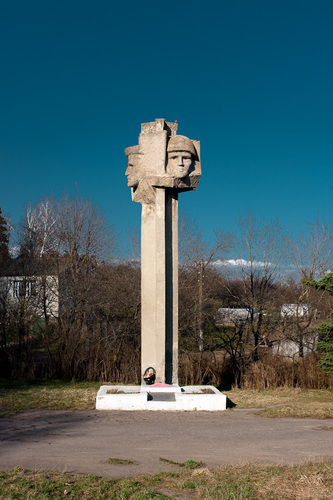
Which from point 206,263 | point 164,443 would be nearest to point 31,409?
point 164,443

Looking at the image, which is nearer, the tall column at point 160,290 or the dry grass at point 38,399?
the dry grass at point 38,399

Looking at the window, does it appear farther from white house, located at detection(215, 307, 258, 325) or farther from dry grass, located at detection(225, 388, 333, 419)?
dry grass, located at detection(225, 388, 333, 419)

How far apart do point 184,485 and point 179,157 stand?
247 inches

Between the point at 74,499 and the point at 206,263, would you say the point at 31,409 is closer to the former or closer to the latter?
the point at 74,499

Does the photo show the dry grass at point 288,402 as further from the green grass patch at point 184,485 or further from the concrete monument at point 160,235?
the green grass patch at point 184,485

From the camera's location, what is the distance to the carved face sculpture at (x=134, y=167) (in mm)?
9130

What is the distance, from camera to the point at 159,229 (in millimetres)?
8977

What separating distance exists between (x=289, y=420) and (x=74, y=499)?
15.4 feet

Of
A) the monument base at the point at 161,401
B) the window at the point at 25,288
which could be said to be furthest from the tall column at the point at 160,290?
the window at the point at 25,288

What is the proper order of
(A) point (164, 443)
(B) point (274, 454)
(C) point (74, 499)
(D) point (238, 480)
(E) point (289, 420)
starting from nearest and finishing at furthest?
(C) point (74, 499) → (D) point (238, 480) → (B) point (274, 454) → (A) point (164, 443) → (E) point (289, 420)

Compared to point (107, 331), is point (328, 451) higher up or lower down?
lower down

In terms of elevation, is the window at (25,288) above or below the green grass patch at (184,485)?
above

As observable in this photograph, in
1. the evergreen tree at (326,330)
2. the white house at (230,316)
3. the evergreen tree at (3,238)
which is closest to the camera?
the evergreen tree at (326,330)

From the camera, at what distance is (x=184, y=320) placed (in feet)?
51.0
